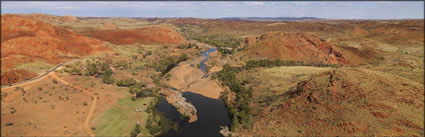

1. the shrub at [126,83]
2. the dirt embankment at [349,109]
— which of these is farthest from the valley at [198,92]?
the shrub at [126,83]

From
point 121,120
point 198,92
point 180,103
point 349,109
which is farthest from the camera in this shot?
point 198,92

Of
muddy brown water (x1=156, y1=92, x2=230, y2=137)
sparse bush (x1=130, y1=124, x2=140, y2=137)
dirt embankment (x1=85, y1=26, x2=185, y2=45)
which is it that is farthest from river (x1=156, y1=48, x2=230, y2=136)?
dirt embankment (x1=85, y1=26, x2=185, y2=45)

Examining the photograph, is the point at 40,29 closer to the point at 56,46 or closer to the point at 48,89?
the point at 56,46

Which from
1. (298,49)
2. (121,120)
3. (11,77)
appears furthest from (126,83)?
(298,49)

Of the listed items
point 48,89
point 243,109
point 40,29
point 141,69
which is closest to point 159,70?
point 141,69

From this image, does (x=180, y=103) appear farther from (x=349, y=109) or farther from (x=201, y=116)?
(x=349, y=109)

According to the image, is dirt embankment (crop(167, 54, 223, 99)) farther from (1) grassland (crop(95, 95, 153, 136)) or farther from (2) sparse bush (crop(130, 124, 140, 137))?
(2) sparse bush (crop(130, 124, 140, 137))
